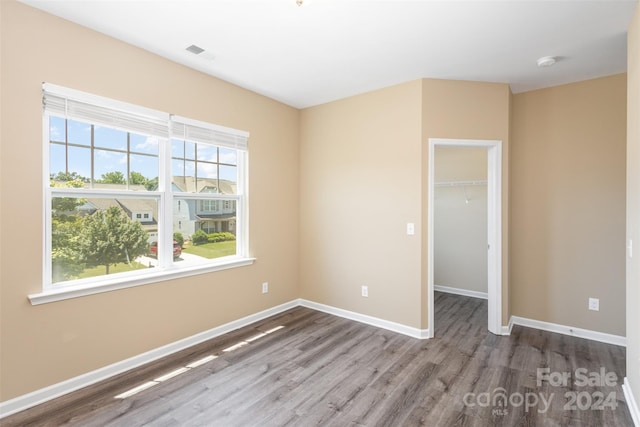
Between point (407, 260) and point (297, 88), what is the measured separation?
7.73ft

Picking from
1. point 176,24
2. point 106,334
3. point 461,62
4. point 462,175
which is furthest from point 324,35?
point 462,175

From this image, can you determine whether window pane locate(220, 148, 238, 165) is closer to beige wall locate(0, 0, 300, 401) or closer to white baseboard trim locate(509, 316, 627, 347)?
beige wall locate(0, 0, 300, 401)

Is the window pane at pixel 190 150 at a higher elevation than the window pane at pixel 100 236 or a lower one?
higher

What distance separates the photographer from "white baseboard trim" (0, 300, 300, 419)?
6.70 feet

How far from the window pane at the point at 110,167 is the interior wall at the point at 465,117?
9.50 feet

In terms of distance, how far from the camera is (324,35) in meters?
2.43

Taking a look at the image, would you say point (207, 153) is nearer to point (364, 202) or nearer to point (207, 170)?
point (207, 170)

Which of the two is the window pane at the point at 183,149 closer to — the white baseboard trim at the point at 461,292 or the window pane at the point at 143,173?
the window pane at the point at 143,173

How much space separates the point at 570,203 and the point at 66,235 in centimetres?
481

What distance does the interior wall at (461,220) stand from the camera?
15.2 ft

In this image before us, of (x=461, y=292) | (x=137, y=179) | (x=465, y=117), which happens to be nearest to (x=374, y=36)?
(x=465, y=117)

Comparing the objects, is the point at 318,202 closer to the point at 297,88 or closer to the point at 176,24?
the point at 297,88

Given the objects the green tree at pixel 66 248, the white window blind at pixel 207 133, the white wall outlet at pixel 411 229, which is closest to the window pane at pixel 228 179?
the white window blind at pixel 207 133

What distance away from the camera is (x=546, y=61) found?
2771mm
